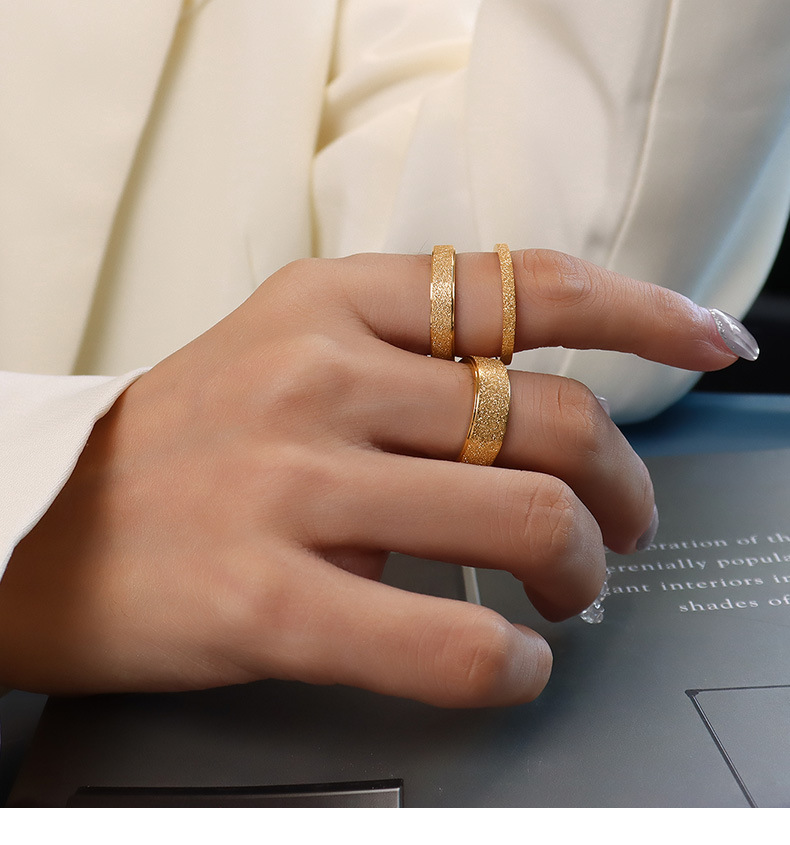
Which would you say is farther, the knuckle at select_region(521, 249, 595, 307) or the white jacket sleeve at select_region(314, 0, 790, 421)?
the white jacket sleeve at select_region(314, 0, 790, 421)

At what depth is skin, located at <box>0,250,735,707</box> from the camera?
0.35m

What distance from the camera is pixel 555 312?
41cm

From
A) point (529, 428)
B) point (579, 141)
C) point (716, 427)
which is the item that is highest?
point (579, 141)

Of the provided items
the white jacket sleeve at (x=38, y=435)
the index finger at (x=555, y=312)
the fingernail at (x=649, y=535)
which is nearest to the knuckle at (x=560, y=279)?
the index finger at (x=555, y=312)

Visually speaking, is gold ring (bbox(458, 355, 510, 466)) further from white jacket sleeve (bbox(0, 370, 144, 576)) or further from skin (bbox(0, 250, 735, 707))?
white jacket sleeve (bbox(0, 370, 144, 576))

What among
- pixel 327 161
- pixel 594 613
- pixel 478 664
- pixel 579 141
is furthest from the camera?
pixel 327 161

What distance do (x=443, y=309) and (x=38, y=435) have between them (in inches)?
8.5

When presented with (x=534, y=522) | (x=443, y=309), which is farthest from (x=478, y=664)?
(x=443, y=309)

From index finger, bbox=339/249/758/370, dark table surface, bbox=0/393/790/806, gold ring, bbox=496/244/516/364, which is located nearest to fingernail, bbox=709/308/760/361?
index finger, bbox=339/249/758/370

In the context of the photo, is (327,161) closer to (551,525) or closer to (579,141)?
(579,141)

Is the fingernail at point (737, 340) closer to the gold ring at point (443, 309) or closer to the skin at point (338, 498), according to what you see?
the skin at point (338, 498)

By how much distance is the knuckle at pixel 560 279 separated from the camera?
403 millimetres

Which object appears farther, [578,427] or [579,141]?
[579,141]

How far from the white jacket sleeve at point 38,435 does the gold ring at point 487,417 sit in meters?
0.19
